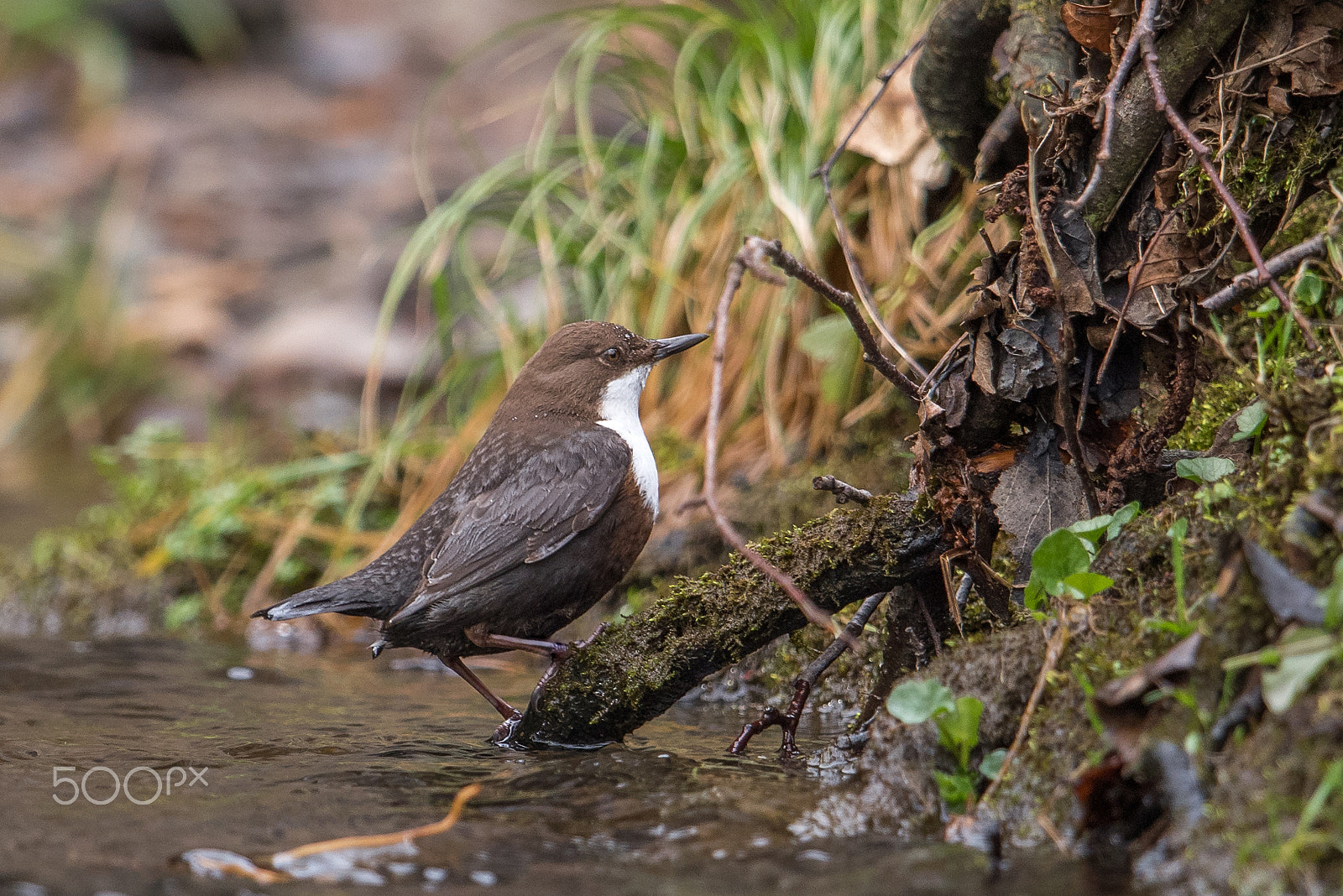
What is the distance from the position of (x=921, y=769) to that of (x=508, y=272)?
4118 mm

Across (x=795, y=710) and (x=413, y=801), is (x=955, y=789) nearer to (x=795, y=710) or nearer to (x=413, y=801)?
(x=795, y=710)

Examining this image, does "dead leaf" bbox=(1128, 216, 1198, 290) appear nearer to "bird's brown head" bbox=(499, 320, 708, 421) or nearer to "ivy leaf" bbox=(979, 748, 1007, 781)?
"ivy leaf" bbox=(979, 748, 1007, 781)

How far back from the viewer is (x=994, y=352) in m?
2.66

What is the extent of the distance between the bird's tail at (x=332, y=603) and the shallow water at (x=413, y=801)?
1.00 ft

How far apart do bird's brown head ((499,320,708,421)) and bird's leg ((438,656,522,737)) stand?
86cm

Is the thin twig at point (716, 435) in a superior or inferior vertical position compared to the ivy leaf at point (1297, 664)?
superior

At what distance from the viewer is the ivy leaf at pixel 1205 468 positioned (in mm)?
2350

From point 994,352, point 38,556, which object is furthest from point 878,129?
point 38,556

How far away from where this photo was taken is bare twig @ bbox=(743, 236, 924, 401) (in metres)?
2.28

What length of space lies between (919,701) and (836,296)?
32.1 inches

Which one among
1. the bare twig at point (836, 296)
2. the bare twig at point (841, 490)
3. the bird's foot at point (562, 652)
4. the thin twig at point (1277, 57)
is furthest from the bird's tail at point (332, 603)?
the thin twig at point (1277, 57)

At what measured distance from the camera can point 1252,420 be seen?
237 centimetres

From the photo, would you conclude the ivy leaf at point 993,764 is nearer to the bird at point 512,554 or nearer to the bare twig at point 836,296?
the bare twig at point 836,296

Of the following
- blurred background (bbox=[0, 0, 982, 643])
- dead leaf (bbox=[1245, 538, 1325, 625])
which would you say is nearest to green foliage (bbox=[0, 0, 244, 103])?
blurred background (bbox=[0, 0, 982, 643])
